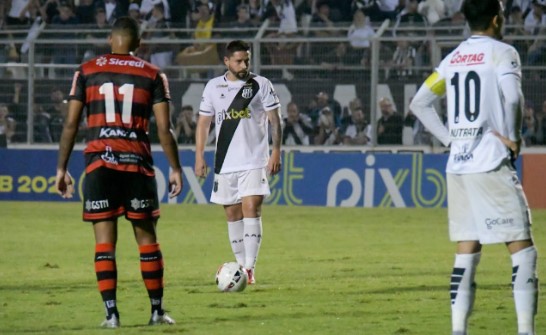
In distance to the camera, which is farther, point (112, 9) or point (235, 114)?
point (112, 9)

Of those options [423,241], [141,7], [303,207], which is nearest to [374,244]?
[423,241]

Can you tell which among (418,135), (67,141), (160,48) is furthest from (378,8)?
(67,141)

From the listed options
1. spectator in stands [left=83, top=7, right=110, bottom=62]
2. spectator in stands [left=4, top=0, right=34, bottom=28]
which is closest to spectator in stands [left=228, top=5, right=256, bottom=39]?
spectator in stands [left=83, top=7, right=110, bottom=62]

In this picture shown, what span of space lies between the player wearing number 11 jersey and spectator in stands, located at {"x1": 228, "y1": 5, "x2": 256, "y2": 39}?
15.7 metres

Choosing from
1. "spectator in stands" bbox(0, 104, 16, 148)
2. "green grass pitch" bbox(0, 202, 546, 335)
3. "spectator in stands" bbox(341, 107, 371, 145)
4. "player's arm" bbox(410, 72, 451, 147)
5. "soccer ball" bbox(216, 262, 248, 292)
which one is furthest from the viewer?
"spectator in stands" bbox(0, 104, 16, 148)

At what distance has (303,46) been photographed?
22.5 m

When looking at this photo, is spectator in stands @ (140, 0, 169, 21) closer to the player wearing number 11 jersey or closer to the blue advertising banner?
the blue advertising banner

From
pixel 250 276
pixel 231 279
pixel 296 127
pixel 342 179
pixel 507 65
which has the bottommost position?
pixel 342 179

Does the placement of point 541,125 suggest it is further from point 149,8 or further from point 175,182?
point 175,182

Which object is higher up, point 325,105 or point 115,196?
point 115,196

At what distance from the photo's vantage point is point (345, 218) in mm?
20016

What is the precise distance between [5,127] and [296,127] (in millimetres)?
5505

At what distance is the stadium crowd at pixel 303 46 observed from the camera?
21812mm

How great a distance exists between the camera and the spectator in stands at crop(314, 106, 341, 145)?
73.2ft
